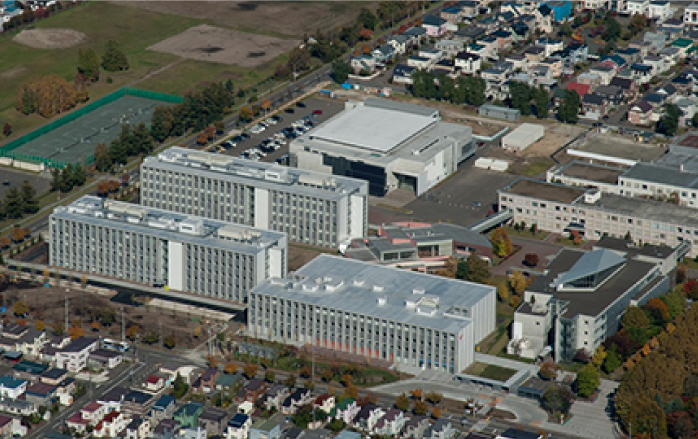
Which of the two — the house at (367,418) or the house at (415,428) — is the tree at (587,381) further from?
the house at (367,418)

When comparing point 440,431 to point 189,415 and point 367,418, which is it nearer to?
point 367,418

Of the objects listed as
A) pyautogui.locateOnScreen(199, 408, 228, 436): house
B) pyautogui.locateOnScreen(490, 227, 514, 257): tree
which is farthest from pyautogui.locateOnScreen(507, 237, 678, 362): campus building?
pyautogui.locateOnScreen(199, 408, 228, 436): house

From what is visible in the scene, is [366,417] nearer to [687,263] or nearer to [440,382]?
[440,382]

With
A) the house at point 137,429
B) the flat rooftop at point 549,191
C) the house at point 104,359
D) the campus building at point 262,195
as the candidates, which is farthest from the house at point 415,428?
the flat rooftop at point 549,191

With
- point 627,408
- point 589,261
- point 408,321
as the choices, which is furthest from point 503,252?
point 627,408

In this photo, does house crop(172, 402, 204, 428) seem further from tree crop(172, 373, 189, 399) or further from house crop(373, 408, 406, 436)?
house crop(373, 408, 406, 436)

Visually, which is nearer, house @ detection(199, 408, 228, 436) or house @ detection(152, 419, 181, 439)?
house @ detection(152, 419, 181, 439)
